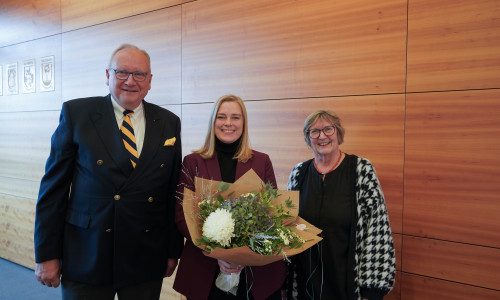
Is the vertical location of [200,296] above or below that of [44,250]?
below

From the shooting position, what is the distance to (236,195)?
1.63 metres

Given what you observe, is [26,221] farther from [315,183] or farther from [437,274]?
[437,274]

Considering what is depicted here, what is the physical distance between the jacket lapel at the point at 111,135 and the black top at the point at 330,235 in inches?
41.1

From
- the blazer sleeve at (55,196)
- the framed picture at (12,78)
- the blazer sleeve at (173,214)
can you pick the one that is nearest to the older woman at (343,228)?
the blazer sleeve at (173,214)

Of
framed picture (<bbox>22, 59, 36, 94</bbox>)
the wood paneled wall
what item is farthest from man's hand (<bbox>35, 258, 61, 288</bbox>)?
framed picture (<bbox>22, 59, 36, 94</bbox>)

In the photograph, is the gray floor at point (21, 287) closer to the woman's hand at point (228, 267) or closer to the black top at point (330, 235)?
the woman's hand at point (228, 267)

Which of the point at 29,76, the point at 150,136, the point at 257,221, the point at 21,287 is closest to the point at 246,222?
the point at 257,221

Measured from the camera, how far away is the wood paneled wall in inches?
85.5

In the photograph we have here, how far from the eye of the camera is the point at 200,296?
5.74 ft

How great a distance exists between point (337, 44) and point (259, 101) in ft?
2.71

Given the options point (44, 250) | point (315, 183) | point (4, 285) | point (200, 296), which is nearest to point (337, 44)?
point (315, 183)

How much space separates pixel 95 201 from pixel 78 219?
0.14m

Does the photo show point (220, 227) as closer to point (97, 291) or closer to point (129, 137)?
point (129, 137)

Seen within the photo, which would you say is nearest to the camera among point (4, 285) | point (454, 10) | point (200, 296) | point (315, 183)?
point (200, 296)
